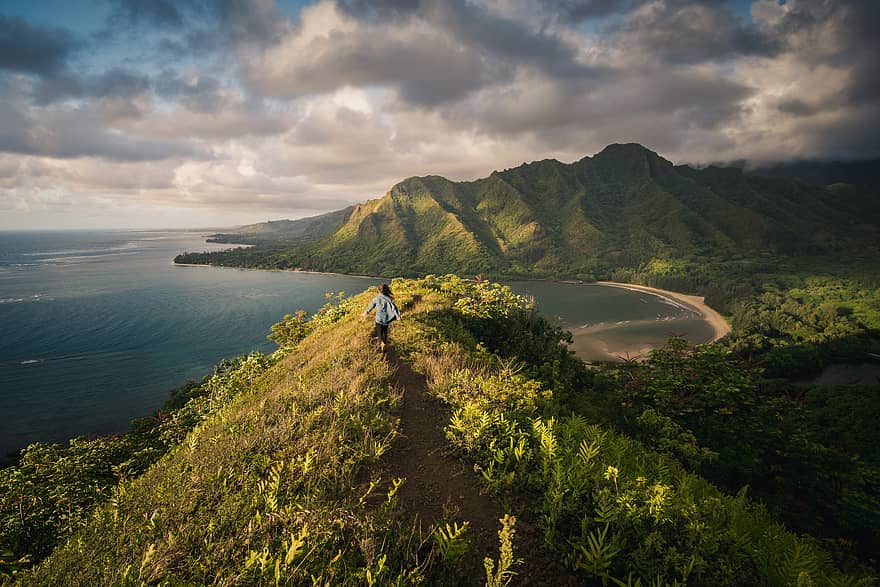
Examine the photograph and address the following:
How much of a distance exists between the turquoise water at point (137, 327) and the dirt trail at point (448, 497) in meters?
60.2

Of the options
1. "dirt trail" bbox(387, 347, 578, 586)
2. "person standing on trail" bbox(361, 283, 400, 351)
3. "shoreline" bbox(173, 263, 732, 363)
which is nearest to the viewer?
"dirt trail" bbox(387, 347, 578, 586)

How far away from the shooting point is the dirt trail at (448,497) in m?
4.02

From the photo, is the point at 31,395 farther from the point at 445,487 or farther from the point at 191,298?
the point at 445,487

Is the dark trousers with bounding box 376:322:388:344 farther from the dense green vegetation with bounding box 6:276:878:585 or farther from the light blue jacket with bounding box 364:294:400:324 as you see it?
the dense green vegetation with bounding box 6:276:878:585

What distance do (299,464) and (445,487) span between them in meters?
2.25

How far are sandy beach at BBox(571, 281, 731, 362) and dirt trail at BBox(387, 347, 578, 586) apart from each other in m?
59.3

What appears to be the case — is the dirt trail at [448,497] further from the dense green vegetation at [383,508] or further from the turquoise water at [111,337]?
the turquoise water at [111,337]

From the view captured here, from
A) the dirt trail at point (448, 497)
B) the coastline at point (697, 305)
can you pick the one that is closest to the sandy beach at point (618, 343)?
the coastline at point (697, 305)

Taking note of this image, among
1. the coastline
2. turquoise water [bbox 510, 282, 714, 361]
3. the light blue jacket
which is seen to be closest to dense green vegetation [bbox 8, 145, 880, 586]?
the light blue jacket

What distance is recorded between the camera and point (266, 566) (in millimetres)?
3461

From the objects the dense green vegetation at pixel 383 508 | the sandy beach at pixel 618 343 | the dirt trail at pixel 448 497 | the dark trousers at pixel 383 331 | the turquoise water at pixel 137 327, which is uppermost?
the dark trousers at pixel 383 331

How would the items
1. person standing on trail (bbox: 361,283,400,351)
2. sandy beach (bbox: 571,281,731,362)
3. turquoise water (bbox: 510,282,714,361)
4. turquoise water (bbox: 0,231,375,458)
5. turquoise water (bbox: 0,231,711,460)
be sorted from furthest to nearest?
1. turquoise water (bbox: 510,282,714,361)
2. sandy beach (bbox: 571,281,731,362)
3. turquoise water (bbox: 0,231,711,460)
4. turquoise water (bbox: 0,231,375,458)
5. person standing on trail (bbox: 361,283,400,351)

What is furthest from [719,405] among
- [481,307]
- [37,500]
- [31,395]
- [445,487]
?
[31,395]

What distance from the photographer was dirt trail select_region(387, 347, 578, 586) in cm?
402
